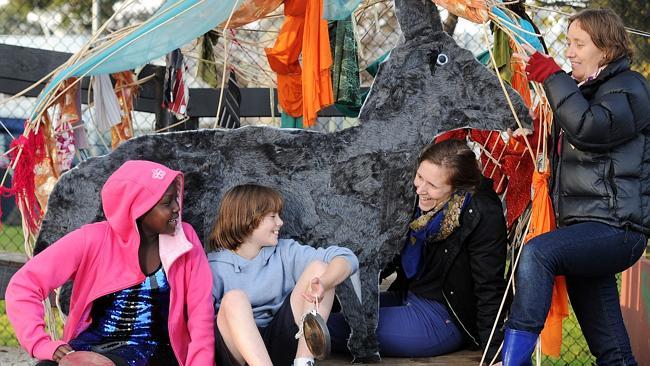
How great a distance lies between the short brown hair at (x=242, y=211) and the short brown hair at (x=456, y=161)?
23.1 inches

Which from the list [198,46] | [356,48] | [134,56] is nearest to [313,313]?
[134,56]

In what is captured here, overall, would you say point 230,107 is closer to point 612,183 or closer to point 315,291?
point 315,291

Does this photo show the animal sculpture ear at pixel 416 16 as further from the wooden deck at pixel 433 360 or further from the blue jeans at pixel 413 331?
the wooden deck at pixel 433 360

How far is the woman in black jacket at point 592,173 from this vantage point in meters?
2.98

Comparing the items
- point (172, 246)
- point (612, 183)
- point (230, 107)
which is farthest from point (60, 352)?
point (230, 107)

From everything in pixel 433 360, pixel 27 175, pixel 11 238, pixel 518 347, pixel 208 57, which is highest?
pixel 208 57

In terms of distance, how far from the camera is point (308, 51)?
379 cm

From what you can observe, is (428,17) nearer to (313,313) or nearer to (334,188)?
(334,188)

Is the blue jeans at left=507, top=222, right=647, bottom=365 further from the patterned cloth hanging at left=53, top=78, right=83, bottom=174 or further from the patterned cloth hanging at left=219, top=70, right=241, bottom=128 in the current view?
the patterned cloth hanging at left=219, top=70, right=241, bottom=128

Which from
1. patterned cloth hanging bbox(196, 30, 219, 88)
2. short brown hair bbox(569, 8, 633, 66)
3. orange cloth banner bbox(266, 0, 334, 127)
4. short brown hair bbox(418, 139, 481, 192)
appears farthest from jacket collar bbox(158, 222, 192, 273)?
patterned cloth hanging bbox(196, 30, 219, 88)

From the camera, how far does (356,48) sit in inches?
157

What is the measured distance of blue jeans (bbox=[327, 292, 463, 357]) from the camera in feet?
11.3

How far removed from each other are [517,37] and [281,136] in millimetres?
928

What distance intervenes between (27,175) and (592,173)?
198 cm
